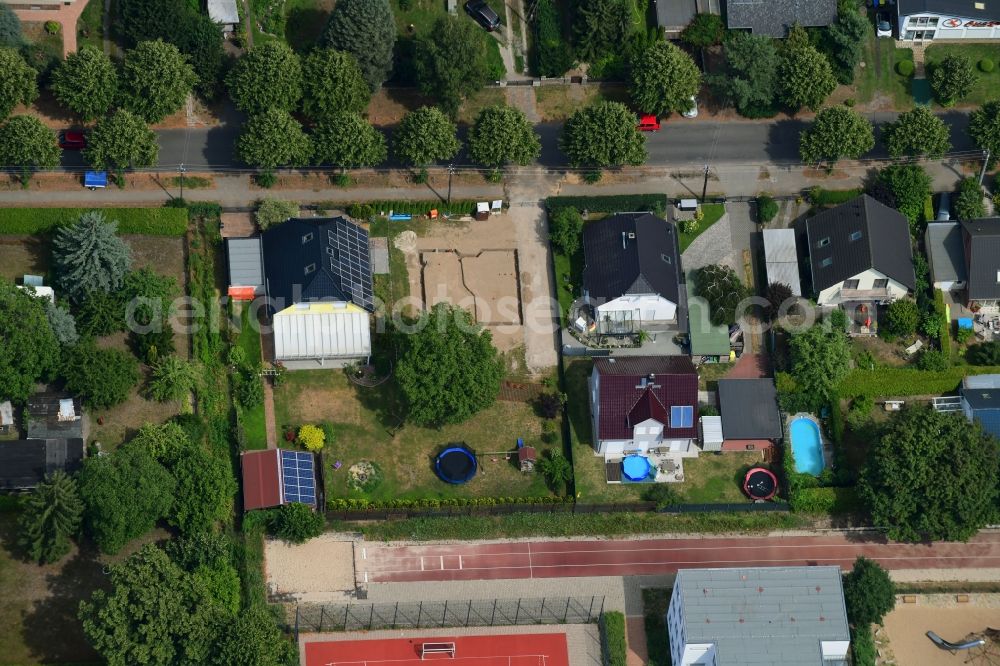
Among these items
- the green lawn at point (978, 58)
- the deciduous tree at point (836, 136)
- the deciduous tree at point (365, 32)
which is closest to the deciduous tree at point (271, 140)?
the deciduous tree at point (365, 32)

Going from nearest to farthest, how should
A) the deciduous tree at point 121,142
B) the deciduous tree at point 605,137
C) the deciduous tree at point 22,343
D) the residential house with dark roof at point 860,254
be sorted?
the deciduous tree at point 22,343, the deciduous tree at point 121,142, the residential house with dark roof at point 860,254, the deciduous tree at point 605,137

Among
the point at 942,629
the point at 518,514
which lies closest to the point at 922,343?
the point at 942,629

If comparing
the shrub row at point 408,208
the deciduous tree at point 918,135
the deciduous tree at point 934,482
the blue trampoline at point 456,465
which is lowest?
the deciduous tree at point 934,482

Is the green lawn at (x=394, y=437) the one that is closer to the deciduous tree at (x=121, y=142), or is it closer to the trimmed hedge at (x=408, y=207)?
the trimmed hedge at (x=408, y=207)

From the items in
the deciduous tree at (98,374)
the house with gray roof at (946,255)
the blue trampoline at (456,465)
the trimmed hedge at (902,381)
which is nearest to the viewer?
the deciduous tree at (98,374)

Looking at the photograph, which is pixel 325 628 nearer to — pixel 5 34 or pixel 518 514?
pixel 518 514

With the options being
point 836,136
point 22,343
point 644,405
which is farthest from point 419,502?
point 836,136

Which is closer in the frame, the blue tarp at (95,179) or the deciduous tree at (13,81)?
the deciduous tree at (13,81)

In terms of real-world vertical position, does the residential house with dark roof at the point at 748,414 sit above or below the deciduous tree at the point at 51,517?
above

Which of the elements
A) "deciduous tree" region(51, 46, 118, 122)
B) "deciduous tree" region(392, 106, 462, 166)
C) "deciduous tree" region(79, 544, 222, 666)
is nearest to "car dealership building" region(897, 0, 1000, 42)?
"deciduous tree" region(392, 106, 462, 166)
